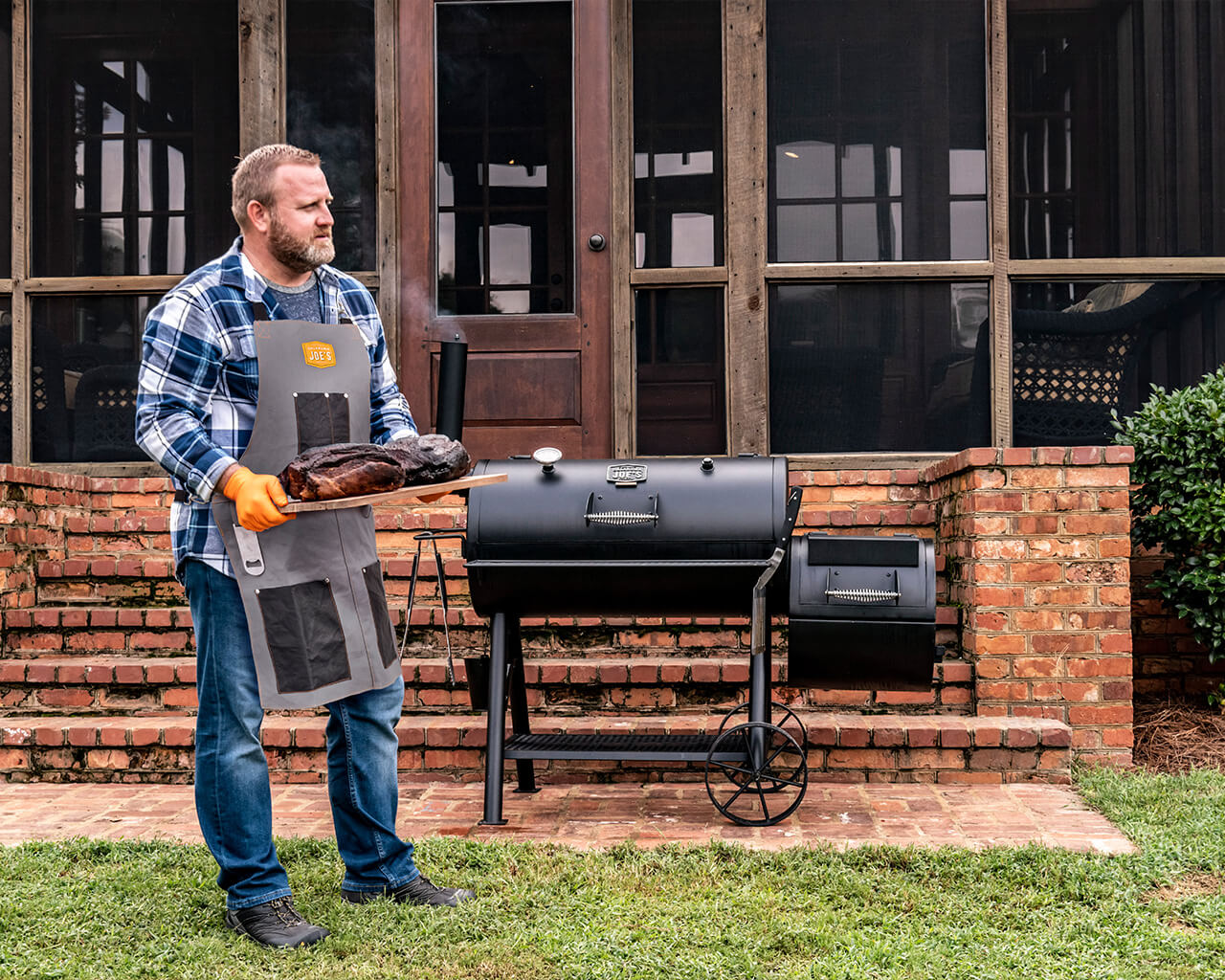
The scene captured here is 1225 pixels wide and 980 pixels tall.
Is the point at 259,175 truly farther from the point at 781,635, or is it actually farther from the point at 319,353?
the point at 781,635

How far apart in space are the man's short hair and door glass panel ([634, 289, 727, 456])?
345 centimetres

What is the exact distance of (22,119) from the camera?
640 cm

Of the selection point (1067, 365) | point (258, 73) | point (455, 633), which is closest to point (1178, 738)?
point (1067, 365)

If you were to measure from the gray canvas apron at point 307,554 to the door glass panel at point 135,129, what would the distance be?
3976mm

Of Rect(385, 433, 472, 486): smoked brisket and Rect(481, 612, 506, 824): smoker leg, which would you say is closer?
Rect(385, 433, 472, 486): smoked brisket

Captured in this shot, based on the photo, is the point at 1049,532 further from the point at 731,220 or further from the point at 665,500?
the point at 731,220

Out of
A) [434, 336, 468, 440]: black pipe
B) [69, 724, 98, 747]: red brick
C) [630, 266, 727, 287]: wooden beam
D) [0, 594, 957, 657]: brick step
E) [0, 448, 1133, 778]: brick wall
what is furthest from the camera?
[630, 266, 727, 287]: wooden beam

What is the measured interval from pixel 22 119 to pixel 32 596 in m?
2.73

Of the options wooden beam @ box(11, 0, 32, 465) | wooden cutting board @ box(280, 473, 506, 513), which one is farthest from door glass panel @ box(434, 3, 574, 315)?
wooden cutting board @ box(280, 473, 506, 513)

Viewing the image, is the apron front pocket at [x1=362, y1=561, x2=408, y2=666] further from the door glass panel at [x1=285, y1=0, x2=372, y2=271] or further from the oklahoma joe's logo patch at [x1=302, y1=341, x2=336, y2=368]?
the door glass panel at [x1=285, y1=0, x2=372, y2=271]

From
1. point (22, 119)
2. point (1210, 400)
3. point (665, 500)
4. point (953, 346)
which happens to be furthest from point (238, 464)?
point (22, 119)

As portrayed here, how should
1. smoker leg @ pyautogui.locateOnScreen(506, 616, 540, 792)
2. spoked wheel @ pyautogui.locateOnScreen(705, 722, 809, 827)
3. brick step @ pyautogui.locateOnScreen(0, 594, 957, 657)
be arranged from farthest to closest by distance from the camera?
brick step @ pyautogui.locateOnScreen(0, 594, 957, 657) < smoker leg @ pyautogui.locateOnScreen(506, 616, 540, 792) < spoked wheel @ pyautogui.locateOnScreen(705, 722, 809, 827)

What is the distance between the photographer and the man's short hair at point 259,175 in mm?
2830

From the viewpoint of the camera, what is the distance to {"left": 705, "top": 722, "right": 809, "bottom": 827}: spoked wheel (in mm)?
3812
